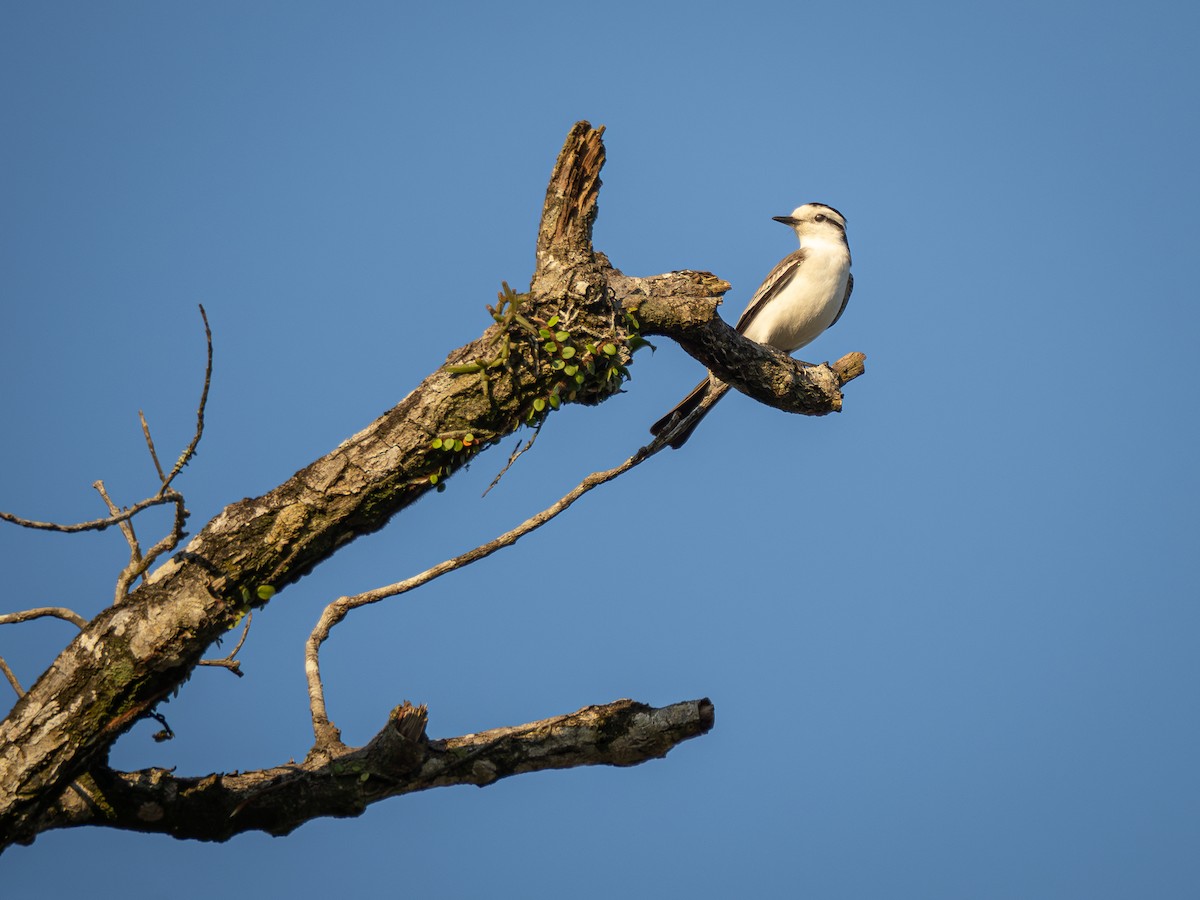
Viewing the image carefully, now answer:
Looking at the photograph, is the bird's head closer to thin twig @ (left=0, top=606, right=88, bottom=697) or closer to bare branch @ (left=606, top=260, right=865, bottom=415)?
bare branch @ (left=606, top=260, right=865, bottom=415)

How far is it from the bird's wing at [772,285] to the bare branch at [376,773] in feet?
20.4

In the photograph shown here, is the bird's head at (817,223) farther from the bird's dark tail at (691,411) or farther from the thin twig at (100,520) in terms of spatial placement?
the thin twig at (100,520)

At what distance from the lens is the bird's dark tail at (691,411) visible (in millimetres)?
8266

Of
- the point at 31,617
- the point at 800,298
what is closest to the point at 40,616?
the point at 31,617

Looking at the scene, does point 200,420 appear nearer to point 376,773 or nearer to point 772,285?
point 376,773

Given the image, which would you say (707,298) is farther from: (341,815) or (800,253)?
(800,253)

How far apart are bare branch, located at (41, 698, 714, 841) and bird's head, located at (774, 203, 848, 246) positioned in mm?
7673

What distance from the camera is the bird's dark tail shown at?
8.27 metres

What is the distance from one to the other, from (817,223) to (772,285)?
154 centimetres

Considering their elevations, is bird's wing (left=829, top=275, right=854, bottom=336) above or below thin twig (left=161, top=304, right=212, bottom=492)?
above

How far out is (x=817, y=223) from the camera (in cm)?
1258

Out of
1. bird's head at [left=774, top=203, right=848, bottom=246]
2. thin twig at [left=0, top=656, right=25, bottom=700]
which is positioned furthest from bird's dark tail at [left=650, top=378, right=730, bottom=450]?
thin twig at [left=0, top=656, right=25, bottom=700]

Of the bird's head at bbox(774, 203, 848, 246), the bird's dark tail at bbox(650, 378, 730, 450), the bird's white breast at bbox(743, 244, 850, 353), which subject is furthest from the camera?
the bird's head at bbox(774, 203, 848, 246)

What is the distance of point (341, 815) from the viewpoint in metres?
6.04
